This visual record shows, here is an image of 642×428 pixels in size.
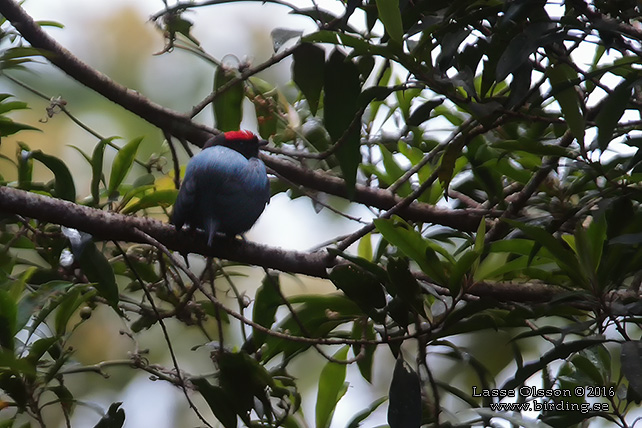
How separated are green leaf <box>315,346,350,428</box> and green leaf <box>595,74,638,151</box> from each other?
50.2 inches

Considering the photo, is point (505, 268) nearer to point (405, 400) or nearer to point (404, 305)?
point (404, 305)

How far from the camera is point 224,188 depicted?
115 inches

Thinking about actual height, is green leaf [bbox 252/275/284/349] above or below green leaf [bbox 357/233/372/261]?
below

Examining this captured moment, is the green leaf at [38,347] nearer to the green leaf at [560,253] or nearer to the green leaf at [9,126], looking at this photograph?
the green leaf at [9,126]

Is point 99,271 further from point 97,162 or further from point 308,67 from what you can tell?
point 308,67

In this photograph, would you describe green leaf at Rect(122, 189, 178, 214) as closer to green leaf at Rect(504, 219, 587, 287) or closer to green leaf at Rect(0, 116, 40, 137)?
green leaf at Rect(0, 116, 40, 137)

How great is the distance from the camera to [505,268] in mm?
2094

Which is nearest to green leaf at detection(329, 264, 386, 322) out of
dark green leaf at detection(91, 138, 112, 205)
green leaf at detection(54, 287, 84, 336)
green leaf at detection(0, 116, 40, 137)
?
green leaf at detection(54, 287, 84, 336)

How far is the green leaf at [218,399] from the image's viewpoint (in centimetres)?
242

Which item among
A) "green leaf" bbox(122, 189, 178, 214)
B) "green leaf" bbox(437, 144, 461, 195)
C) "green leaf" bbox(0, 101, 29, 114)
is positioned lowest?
"green leaf" bbox(437, 144, 461, 195)

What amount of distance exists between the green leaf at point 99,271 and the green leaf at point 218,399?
41cm

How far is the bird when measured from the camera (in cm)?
279

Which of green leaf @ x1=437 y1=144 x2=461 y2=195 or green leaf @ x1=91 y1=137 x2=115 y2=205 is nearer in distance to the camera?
green leaf @ x1=437 y1=144 x2=461 y2=195

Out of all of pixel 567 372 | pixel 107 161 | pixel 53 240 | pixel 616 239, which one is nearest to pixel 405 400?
pixel 616 239
